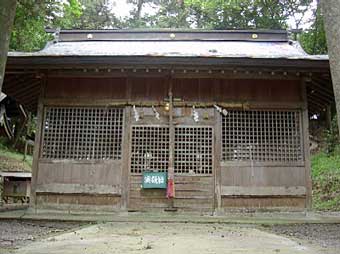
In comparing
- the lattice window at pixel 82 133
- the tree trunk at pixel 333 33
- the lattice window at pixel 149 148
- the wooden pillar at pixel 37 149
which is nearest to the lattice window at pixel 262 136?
the lattice window at pixel 149 148

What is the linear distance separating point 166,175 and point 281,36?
23.2 ft

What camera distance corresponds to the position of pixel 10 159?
62.3 feet

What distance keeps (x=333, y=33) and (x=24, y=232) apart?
4.91 m

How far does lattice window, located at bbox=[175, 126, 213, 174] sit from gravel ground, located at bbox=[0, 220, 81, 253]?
278 cm

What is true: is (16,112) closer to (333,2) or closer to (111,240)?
(111,240)

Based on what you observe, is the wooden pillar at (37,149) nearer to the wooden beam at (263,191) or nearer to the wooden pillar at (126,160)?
the wooden pillar at (126,160)

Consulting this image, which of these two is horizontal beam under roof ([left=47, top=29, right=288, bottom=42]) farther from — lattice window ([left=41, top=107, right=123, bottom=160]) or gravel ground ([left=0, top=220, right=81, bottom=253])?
gravel ground ([left=0, top=220, right=81, bottom=253])

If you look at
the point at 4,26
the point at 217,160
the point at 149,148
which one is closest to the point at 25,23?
the point at 149,148

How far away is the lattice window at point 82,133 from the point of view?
28.8 ft

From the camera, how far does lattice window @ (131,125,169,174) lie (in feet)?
28.6

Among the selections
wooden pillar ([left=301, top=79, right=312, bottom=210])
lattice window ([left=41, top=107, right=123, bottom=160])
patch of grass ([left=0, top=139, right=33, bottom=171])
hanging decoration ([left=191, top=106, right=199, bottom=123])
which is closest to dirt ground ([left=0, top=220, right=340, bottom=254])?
wooden pillar ([left=301, top=79, right=312, bottom=210])

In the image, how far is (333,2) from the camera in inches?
139

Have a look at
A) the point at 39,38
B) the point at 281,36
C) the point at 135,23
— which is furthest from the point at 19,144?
the point at 281,36

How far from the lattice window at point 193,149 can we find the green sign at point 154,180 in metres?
0.37
